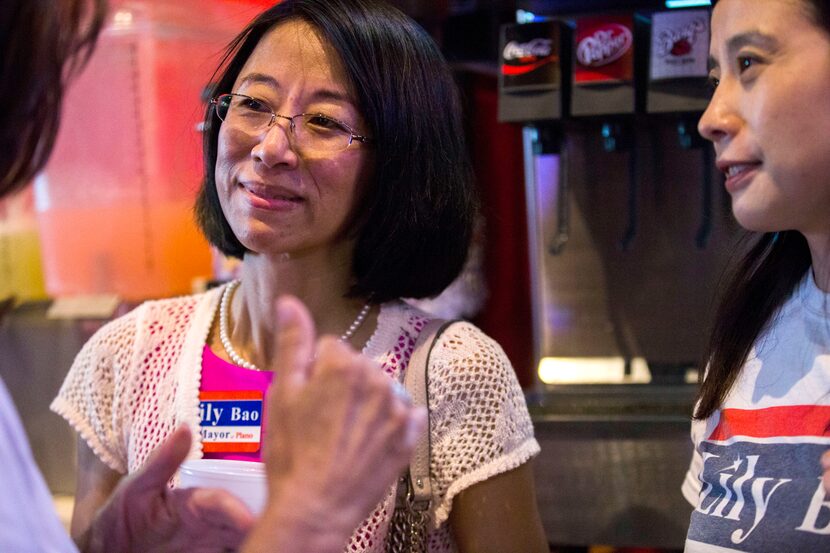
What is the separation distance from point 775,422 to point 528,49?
3.66ft

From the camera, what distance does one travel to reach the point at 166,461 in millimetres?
948

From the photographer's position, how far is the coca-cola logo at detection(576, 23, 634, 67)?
6.65 feet

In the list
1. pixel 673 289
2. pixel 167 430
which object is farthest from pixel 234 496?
pixel 673 289

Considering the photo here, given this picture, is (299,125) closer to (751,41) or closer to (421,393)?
(421,393)

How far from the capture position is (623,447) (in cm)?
201

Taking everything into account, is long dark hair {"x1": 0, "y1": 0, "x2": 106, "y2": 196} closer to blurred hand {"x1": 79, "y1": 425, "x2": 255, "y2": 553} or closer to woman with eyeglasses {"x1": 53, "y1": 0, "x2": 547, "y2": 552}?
blurred hand {"x1": 79, "y1": 425, "x2": 255, "y2": 553}

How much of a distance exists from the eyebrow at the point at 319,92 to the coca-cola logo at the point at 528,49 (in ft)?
2.43

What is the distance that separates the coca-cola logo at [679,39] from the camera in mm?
1971

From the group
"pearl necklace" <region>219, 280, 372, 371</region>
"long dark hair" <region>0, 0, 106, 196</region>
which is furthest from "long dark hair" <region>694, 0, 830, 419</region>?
"long dark hair" <region>0, 0, 106, 196</region>

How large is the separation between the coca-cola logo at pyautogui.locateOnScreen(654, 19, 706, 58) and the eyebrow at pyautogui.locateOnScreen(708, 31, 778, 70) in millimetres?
862

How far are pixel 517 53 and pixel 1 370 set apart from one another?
1.49m

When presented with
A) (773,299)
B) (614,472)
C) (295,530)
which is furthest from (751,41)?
(614,472)

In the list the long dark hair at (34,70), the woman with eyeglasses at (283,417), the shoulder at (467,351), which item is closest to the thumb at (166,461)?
the woman with eyeglasses at (283,417)

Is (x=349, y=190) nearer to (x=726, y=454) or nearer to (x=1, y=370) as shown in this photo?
(x=726, y=454)
